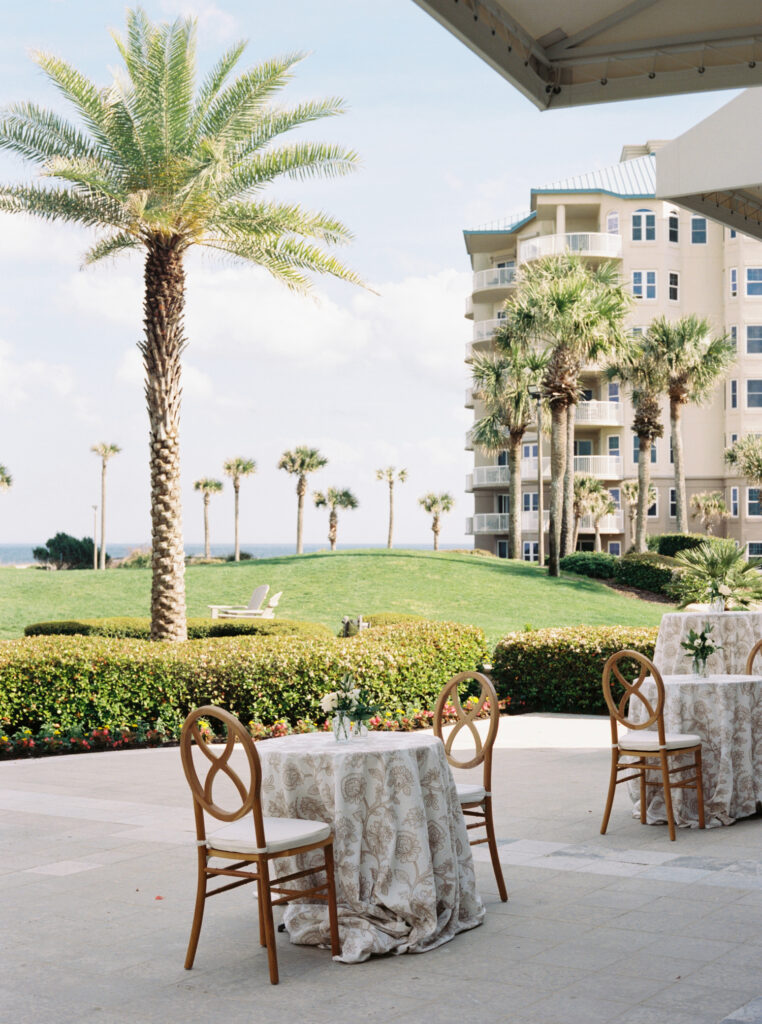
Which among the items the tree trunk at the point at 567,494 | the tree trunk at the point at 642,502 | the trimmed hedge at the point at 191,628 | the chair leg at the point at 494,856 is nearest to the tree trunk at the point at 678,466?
the tree trunk at the point at 642,502

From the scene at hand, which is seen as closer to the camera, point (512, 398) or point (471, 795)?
point (471, 795)

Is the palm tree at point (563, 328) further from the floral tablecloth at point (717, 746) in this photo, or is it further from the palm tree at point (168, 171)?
the floral tablecloth at point (717, 746)

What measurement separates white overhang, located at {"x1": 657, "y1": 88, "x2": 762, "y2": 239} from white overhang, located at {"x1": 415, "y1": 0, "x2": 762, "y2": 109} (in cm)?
279

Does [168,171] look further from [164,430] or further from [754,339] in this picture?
[754,339]

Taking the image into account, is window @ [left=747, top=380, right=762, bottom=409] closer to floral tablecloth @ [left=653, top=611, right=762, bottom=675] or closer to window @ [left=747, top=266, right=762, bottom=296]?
window @ [left=747, top=266, right=762, bottom=296]

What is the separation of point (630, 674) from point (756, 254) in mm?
→ 42733

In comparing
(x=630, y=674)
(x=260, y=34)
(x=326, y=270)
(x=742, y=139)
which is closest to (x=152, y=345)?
(x=326, y=270)

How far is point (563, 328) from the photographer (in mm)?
35250

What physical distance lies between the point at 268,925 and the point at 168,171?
→ 1329cm

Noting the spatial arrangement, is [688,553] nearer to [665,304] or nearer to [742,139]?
[742,139]

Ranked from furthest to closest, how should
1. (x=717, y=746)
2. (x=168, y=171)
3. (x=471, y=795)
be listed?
(x=168, y=171) → (x=717, y=746) → (x=471, y=795)

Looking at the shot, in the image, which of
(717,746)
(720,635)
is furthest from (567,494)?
(717,746)

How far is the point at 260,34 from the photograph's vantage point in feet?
50.1

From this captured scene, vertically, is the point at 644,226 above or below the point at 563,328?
above
